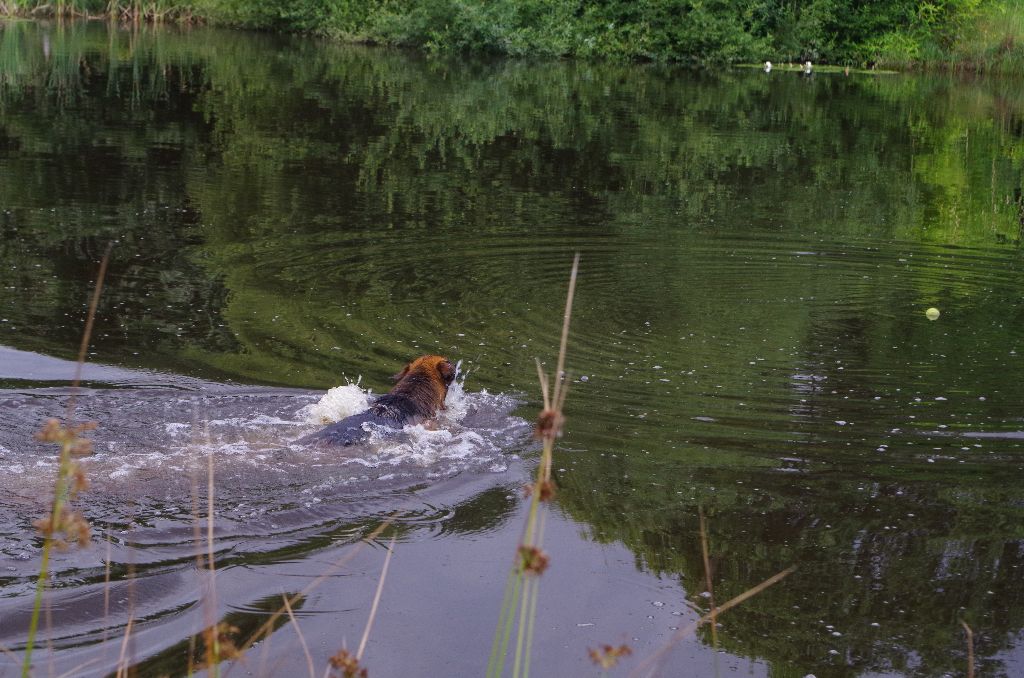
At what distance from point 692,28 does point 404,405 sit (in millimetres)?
36911

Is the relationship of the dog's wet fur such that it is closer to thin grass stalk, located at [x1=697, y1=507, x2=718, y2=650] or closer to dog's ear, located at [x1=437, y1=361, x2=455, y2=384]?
dog's ear, located at [x1=437, y1=361, x2=455, y2=384]

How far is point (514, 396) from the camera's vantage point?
8000mm

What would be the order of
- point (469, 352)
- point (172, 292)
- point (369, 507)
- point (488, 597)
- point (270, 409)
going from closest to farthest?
1. point (488, 597)
2. point (369, 507)
3. point (270, 409)
4. point (469, 352)
5. point (172, 292)

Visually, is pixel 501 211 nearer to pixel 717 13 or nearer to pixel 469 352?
pixel 469 352

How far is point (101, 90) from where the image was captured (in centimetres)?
2441

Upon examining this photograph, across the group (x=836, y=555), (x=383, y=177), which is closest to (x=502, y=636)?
(x=836, y=555)

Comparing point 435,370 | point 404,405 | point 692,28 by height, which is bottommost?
point 404,405

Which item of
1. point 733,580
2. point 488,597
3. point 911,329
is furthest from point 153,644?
point 911,329

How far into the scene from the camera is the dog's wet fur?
6.74m

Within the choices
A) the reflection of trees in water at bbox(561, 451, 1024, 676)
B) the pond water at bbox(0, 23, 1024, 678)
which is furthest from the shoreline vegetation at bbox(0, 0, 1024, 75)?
the reflection of trees in water at bbox(561, 451, 1024, 676)

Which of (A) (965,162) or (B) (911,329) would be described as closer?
(B) (911,329)

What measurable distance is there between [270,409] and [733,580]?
3284 mm

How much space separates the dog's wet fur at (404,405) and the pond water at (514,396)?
0.13 meters

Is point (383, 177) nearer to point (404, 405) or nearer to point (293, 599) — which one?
point (404, 405)
